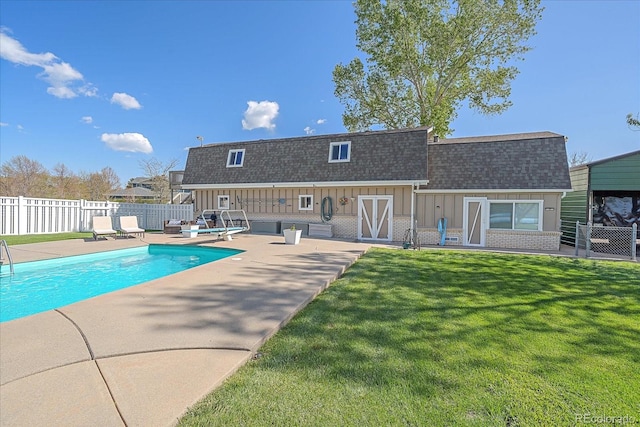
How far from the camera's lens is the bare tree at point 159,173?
93.8 feet

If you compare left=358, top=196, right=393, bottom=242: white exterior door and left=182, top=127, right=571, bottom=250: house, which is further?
left=358, top=196, right=393, bottom=242: white exterior door

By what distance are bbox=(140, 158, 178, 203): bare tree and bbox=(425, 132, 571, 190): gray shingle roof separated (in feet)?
83.4

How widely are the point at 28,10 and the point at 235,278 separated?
44.7 feet

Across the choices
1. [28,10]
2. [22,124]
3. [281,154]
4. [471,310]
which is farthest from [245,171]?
[22,124]

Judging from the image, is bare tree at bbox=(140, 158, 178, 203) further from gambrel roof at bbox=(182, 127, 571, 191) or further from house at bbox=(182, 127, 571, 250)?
house at bbox=(182, 127, 571, 250)

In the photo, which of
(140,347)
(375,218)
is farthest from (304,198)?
(140,347)

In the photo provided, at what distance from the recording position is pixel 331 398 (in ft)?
7.50

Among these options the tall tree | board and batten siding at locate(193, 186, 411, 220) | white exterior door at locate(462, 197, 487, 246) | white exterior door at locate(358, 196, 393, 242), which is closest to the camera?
white exterior door at locate(462, 197, 487, 246)

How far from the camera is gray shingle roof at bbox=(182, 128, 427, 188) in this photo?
1345 cm

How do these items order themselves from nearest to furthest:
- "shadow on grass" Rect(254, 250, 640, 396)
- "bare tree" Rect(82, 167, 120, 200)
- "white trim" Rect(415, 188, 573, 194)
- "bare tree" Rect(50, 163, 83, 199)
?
"shadow on grass" Rect(254, 250, 640, 396)
"white trim" Rect(415, 188, 573, 194)
"bare tree" Rect(50, 163, 83, 199)
"bare tree" Rect(82, 167, 120, 200)

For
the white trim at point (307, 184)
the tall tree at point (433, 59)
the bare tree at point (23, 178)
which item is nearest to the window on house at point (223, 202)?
the white trim at point (307, 184)

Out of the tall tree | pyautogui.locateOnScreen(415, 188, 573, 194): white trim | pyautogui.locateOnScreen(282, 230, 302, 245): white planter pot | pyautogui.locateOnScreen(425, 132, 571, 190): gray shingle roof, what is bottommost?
pyautogui.locateOnScreen(282, 230, 302, 245): white planter pot

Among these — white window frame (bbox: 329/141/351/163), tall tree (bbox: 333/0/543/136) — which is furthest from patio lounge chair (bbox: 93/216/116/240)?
tall tree (bbox: 333/0/543/136)

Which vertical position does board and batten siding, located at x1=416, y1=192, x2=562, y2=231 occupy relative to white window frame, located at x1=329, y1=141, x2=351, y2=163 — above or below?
below
